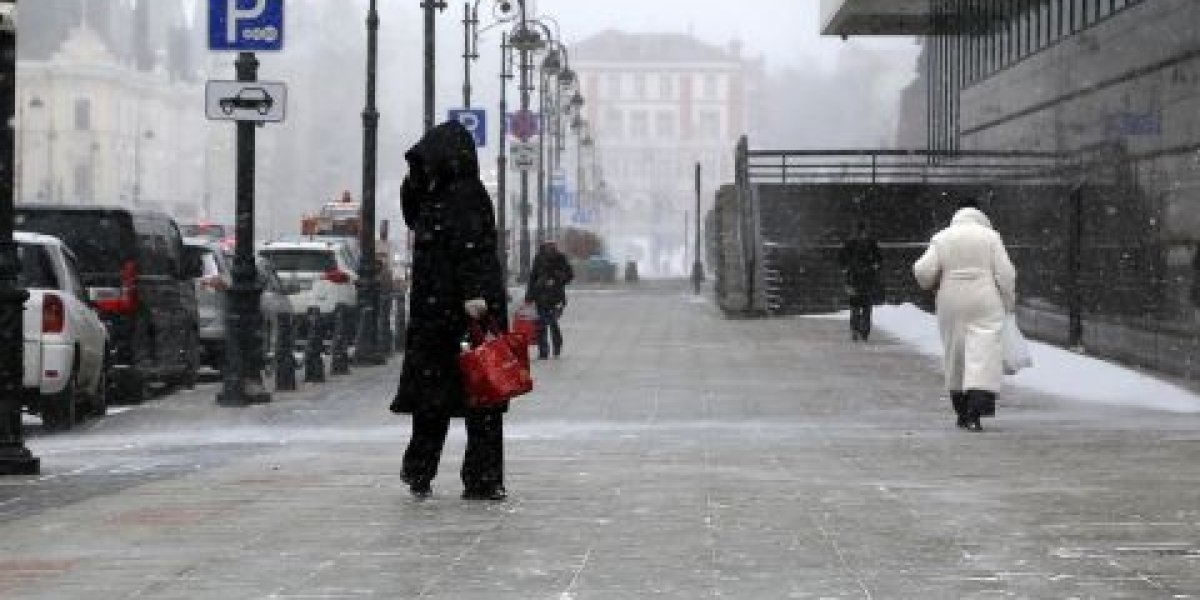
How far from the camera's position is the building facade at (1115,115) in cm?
2578

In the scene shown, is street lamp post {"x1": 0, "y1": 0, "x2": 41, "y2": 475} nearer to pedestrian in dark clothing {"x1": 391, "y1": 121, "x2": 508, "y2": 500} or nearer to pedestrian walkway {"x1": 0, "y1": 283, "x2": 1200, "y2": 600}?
pedestrian walkway {"x1": 0, "y1": 283, "x2": 1200, "y2": 600}

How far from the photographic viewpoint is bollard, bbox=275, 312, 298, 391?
21.9m

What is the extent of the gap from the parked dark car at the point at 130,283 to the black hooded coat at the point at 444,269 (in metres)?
9.70

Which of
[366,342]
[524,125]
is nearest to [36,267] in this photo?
[366,342]

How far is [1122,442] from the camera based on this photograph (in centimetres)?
1508

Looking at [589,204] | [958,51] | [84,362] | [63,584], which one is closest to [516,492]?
[63,584]

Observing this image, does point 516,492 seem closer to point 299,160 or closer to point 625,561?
point 625,561

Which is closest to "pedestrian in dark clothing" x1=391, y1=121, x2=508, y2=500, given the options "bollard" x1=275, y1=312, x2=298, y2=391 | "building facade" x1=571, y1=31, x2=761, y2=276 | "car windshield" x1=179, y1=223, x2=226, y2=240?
"bollard" x1=275, y1=312, x2=298, y2=391

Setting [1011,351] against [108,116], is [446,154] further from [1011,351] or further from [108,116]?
[108,116]

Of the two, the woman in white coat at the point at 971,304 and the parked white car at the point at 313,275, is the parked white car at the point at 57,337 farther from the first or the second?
the parked white car at the point at 313,275

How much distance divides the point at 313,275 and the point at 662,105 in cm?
15839

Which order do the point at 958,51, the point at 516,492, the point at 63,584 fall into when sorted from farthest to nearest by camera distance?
the point at 958,51, the point at 516,492, the point at 63,584

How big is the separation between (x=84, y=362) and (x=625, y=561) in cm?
1023

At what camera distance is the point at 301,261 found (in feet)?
110
